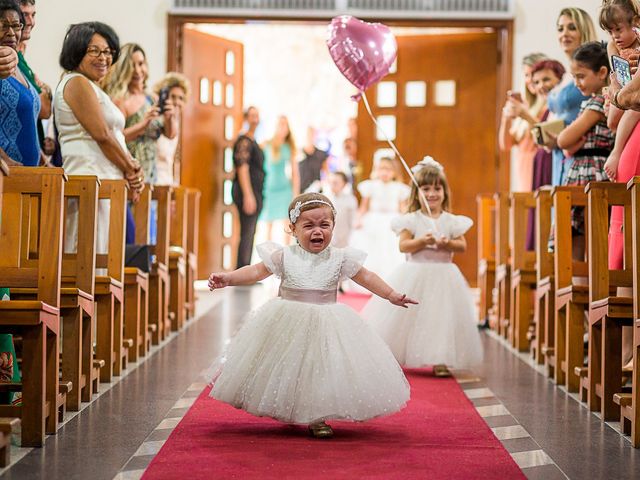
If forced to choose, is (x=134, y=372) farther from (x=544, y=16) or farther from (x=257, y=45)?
(x=257, y=45)

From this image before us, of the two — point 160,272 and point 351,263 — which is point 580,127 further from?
point 160,272

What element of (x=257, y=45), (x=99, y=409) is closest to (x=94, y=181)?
(x=99, y=409)

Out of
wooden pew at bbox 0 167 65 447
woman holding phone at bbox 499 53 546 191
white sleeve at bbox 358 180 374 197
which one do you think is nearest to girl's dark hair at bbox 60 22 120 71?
wooden pew at bbox 0 167 65 447

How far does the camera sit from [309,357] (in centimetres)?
335

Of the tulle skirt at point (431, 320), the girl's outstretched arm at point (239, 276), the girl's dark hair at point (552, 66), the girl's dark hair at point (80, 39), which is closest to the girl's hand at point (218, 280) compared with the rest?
the girl's outstretched arm at point (239, 276)

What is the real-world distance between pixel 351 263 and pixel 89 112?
5.48ft

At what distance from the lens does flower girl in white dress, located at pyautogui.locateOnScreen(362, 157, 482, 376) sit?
15.9ft

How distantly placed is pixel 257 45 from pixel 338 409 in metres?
13.0

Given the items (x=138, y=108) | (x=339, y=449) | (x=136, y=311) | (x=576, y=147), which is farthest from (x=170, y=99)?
(x=339, y=449)

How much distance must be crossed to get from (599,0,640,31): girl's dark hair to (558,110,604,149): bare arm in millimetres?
945

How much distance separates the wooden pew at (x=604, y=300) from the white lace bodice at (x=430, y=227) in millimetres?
1168

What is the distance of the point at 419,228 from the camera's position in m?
5.09

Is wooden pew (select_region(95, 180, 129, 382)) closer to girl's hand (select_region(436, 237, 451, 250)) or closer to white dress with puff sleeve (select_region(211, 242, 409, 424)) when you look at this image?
white dress with puff sleeve (select_region(211, 242, 409, 424))

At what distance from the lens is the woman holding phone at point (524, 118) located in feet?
20.6
